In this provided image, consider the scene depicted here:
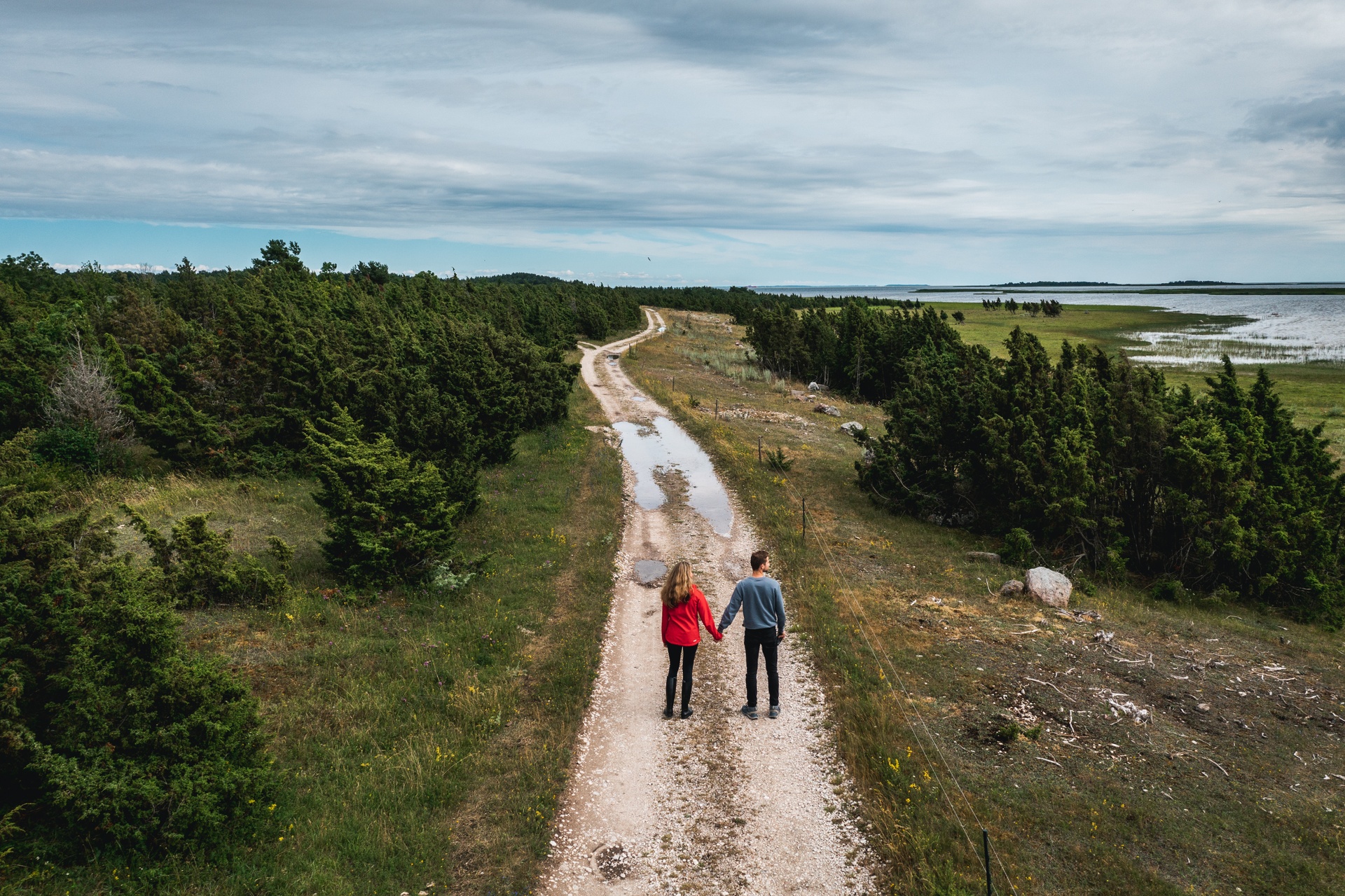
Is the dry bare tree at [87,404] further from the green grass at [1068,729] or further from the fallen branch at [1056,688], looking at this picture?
the fallen branch at [1056,688]

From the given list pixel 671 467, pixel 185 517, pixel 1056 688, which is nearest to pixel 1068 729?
pixel 1056 688

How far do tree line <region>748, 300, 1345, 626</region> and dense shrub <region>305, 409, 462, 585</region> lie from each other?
1473 centimetres

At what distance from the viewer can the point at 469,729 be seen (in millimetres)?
9883

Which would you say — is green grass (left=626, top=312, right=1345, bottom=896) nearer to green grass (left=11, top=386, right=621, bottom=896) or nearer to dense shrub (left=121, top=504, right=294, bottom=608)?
green grass (left=11, top=386, right=621, bottom=896)

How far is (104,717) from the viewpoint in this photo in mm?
6906

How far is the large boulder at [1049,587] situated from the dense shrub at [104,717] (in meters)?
15.2

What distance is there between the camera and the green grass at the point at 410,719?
7195 millimetres

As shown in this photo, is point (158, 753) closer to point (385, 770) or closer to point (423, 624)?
point (385, 770)

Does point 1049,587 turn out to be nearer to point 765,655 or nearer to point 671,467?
point 765,655

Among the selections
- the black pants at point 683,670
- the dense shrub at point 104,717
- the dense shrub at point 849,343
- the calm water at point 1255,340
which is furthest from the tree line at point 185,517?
the calm water at point 1255,340

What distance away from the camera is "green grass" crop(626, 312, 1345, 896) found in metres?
7.53

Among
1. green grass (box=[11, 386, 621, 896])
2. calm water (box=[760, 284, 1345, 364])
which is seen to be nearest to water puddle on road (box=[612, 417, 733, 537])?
green grass (box=[11, 386, 621, 896])

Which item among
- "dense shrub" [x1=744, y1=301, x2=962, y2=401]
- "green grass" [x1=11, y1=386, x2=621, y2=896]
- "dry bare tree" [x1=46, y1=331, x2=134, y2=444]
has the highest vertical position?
"dense shrub" [x1=744, y1=301, x2=962, y2=401]

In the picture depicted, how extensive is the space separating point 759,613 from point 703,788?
8.21 ft
